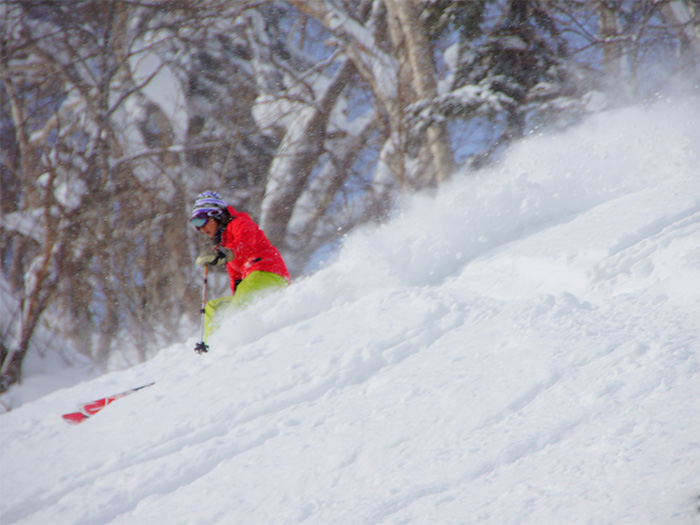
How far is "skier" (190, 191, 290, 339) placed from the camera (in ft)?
16.8

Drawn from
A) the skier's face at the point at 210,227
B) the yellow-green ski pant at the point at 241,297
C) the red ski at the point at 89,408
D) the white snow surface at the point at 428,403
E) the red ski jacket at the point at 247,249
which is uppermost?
the skier's face at the point at 210,227

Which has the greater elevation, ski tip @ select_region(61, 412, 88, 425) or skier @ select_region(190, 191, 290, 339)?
skier @ select_region(190, 191, 290, 339)

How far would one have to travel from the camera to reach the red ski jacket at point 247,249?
5324 mm

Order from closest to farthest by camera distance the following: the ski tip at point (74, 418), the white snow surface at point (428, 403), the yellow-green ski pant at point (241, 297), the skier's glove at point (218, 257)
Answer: the white snow surface at point (428, 403), the ski tip at point (74, 418), the yellow-green ski pant at point (241, 297), the skier's glove at point (218, 257)

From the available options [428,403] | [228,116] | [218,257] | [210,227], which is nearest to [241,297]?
[218,257]

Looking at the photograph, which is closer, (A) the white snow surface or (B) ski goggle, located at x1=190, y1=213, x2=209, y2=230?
(A) the white snow surface

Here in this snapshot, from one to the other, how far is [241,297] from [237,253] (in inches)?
20.2

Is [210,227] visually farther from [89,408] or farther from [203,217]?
[89,408]

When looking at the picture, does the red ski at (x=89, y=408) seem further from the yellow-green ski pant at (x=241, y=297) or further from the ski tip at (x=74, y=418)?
the yellow-green ski pant at (x=241, y=297)

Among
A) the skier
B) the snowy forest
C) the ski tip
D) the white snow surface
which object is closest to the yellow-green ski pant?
the skier

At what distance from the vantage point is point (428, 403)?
2.61 meters

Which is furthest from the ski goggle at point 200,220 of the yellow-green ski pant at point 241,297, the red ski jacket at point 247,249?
the yellow-green ski pant at point 241,297

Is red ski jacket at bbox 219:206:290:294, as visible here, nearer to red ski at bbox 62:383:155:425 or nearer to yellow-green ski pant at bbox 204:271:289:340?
yellow-green ski pant at bbox 204:271:289:340

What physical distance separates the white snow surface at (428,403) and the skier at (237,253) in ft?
1.18
